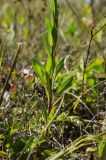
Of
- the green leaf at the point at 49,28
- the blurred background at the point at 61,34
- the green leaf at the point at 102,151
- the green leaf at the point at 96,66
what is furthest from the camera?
the blurred background at the point at 61,34

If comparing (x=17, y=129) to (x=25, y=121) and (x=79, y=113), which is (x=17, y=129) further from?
(x=79, y=113)

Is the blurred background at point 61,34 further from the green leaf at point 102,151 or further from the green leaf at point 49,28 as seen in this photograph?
the green leaf at point 102,151

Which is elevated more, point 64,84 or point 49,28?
point 49,28

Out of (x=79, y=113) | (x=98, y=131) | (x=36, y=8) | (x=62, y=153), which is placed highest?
(x=36, y=8)

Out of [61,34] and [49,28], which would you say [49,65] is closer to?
[49,28]

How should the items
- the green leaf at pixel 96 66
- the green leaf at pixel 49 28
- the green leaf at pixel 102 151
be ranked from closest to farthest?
the green leaf at pixel 102 151 → the green leaf at pixel 49 28 → the green leaf at pixel 96 66

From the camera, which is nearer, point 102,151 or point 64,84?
point 102,151

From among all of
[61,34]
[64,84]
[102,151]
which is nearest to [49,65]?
[64,84]

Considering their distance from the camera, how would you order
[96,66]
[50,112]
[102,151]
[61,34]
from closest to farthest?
1. [102,151]
2. [50,112]
3. [96,66]
4. [61,34]

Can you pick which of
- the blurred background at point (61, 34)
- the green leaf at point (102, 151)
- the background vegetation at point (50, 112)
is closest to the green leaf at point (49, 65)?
the background vegetation at point (50, 112)

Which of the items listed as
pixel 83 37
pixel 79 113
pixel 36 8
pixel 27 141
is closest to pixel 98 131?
pixel 79 113

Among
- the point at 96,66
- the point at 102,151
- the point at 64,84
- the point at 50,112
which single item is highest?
the point at 96,66
